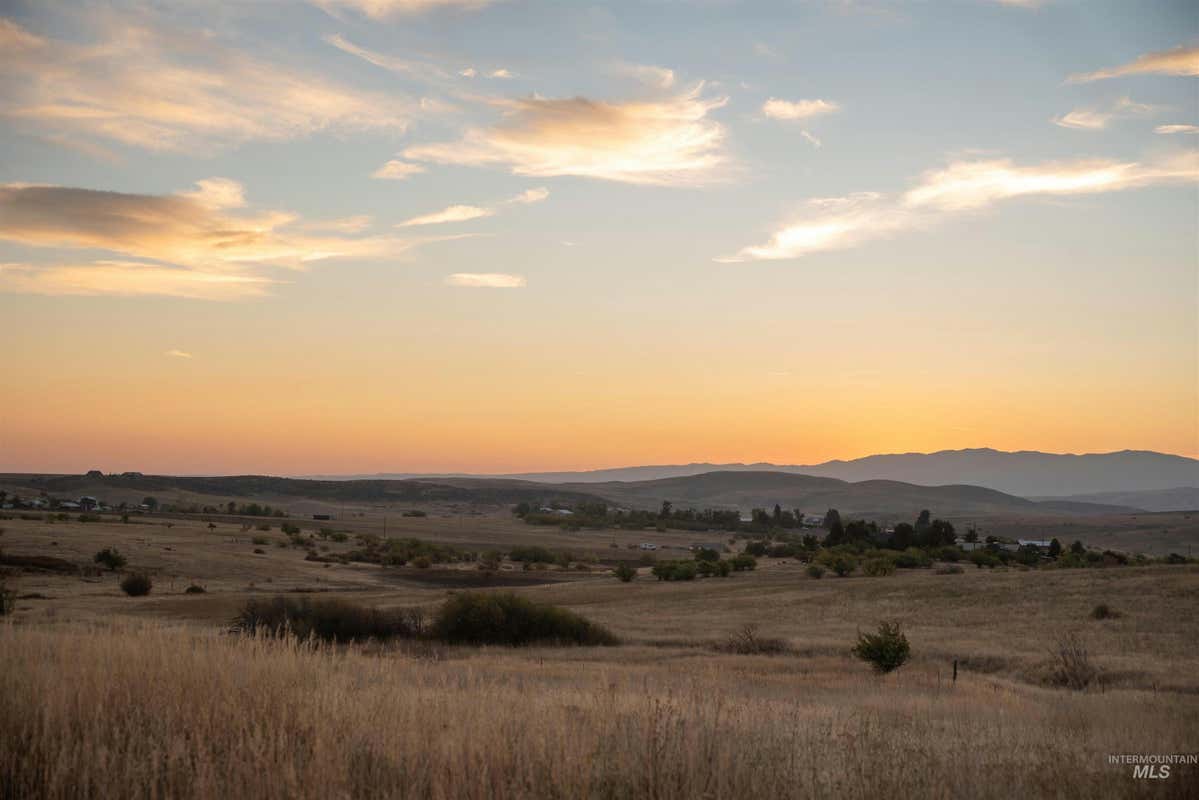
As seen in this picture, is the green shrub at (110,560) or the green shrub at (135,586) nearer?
the green shrub at (135,586)

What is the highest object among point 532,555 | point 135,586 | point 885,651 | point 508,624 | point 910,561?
point 885,651

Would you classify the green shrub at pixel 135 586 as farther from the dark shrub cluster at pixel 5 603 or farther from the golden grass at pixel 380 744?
the golden grass at pixel 380 744

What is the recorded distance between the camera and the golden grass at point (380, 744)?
6.48 m

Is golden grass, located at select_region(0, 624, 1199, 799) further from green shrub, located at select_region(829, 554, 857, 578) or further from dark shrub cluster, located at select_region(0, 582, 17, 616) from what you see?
green shrub, located at select_region(829, 554, 857, 578)

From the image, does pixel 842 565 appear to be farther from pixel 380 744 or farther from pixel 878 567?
pixel 380 744

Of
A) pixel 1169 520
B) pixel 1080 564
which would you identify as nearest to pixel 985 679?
pixel 1080 564

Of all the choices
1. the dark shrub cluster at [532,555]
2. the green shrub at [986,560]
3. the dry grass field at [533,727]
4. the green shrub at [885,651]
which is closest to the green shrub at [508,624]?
the dry grass field at [533,727]

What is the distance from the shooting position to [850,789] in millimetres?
7148

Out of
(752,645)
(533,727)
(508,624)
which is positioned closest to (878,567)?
(752,645)

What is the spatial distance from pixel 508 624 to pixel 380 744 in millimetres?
28364

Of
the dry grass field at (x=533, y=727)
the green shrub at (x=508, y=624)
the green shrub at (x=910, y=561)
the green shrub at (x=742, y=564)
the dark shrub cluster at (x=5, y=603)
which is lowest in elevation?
the green shrub at (x=742, y=564)

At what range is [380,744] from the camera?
708 cm

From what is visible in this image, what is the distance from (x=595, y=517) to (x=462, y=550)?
68162mm

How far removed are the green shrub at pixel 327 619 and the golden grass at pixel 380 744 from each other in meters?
19.6
